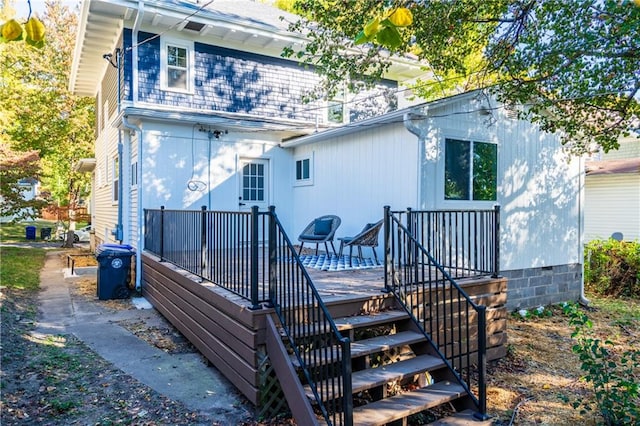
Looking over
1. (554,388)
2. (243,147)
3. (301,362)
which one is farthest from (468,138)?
(301,362)

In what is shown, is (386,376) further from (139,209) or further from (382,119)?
(139,209)

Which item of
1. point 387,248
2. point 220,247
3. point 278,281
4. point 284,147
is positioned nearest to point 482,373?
point 387,248

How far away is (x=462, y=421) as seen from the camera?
3.58 m

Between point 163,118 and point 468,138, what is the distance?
5.68 m

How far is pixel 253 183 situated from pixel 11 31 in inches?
321

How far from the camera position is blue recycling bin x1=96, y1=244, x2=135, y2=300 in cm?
785

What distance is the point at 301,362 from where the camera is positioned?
11.0ft

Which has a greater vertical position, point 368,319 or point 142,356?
point 368,319

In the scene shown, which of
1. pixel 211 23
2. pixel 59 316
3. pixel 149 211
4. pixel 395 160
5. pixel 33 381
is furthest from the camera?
pixel 211 23

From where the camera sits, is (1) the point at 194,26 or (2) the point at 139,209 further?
(1) the point at 194,26

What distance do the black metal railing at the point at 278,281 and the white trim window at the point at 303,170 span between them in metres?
3.70

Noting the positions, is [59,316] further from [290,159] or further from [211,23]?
[211,23]

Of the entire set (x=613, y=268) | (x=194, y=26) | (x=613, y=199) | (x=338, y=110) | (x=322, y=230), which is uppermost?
(x=194, y=26)

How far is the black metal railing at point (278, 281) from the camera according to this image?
3.10 m
